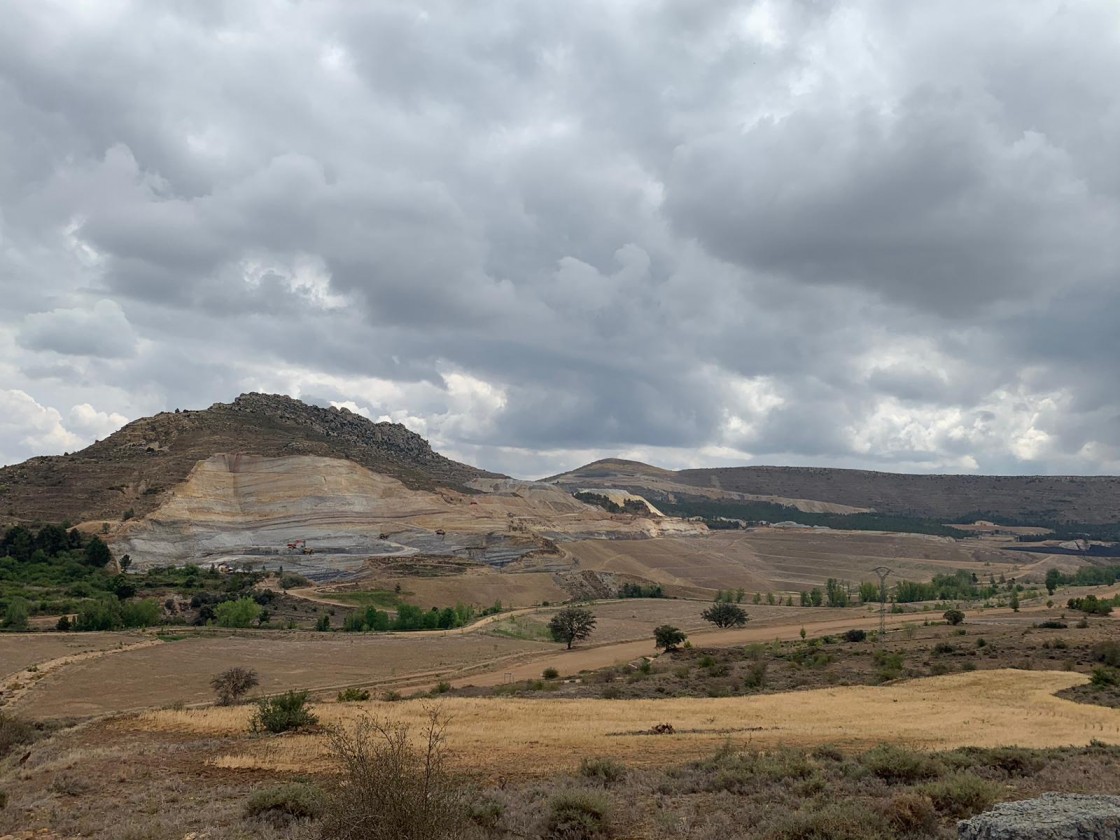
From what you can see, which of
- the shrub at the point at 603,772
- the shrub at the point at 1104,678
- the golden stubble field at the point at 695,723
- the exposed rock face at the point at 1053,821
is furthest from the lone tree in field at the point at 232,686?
the shrub at the point at 1104,678

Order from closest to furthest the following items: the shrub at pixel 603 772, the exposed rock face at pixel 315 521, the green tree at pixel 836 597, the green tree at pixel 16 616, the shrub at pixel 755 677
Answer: the shrub at pixel 603 772, the shrub at pixel 755 677, the green tree at pixel 16 616, the green tree at pixel 836 597, the exposed rock face at pixel 315 521

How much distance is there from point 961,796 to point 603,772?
258 inches

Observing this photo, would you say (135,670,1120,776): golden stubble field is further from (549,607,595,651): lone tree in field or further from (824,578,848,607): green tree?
(824,578,848,607): green tree

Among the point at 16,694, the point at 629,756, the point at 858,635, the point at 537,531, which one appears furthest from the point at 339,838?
the point at 537,531

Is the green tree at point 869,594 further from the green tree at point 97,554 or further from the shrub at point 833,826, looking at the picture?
the shrub at point 833,826

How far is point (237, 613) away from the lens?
80375mm

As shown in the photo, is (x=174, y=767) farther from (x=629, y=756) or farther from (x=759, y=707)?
(x=759, y=707)

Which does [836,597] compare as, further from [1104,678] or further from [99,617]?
[99,617]

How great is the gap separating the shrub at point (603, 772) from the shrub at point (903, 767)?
15.8ft

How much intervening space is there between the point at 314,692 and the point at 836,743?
3205 centimetres

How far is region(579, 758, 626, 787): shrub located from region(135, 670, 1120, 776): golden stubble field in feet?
A: 3.15

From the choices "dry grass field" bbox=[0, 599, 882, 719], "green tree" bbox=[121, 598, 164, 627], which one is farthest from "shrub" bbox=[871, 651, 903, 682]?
"green tree" bbox=[121, 598, 164, 627]

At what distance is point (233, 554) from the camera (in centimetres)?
12094

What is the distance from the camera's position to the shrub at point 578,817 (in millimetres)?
11539
